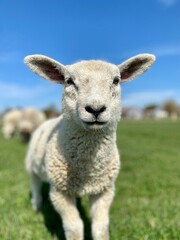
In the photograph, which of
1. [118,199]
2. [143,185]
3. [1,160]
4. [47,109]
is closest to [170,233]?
[118,199]

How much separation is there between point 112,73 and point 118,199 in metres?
3.36

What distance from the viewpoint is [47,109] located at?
77875 millimetres

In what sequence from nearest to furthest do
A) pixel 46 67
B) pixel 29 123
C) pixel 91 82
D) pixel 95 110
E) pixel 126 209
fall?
pixel 95 110
pixel 91 82
pixel 46 67
pixel 126 209
pixel 29 123

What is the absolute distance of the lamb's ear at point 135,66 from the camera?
15.5 feet

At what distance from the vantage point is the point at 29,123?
20.4 meters

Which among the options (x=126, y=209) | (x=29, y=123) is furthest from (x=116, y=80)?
(x=29, y=123)

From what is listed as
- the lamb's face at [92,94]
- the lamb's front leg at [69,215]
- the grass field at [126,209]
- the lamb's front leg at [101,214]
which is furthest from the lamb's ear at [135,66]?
the grass field at [126,209]

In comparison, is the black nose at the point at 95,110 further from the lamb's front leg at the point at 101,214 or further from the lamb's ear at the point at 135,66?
the lamb's front leg at the point at 101,214

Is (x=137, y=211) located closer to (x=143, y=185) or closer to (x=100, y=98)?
(x=143, y=185)

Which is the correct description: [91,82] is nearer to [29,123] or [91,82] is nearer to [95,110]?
[95,110]

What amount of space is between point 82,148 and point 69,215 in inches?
30.7

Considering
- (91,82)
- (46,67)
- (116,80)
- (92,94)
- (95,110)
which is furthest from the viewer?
(46,67)

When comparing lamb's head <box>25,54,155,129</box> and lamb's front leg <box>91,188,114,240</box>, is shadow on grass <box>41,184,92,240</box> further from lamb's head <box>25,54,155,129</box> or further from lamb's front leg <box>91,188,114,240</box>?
lamb's head <box>25,54,155,129</box>

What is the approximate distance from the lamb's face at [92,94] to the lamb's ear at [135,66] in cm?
22
